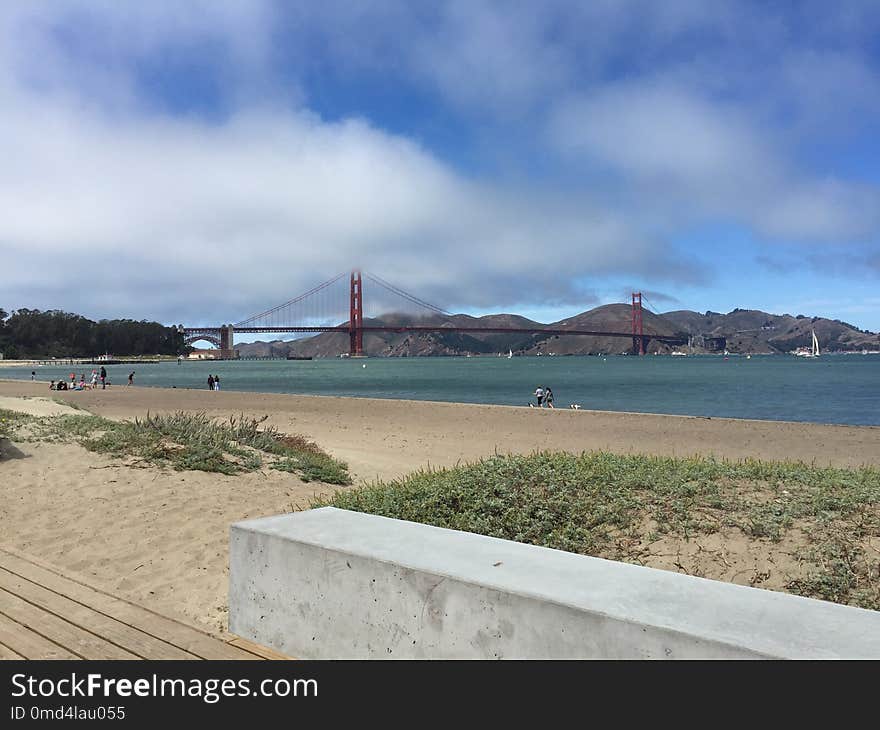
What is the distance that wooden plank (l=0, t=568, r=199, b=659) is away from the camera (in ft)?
11.1

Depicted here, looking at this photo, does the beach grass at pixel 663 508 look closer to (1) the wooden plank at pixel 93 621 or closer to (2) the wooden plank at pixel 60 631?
(1) the wooden plank at pixel 93 621

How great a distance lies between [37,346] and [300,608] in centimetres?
15792

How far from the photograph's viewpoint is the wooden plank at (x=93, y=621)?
3.40 meters

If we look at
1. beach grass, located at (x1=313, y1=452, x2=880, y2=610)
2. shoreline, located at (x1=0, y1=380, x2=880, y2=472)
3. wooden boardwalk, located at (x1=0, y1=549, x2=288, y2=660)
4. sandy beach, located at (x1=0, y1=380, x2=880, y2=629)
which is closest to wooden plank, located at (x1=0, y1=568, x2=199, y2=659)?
wooden boardwalk, located at (x1=0, y1=549, x2=288, y2=660)

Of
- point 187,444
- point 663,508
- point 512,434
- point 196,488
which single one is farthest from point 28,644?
point 512,434

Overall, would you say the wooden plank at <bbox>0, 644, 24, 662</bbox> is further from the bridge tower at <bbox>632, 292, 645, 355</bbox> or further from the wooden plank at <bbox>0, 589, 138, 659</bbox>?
the bridge tower at <bbox>632, 292, 645, 355</bbox>

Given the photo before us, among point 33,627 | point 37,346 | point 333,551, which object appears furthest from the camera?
point 37,346

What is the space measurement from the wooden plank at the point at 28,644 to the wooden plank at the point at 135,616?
0.38 meters

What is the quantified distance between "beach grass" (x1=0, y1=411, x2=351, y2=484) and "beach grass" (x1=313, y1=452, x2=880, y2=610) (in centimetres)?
461

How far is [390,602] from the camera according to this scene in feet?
10.1

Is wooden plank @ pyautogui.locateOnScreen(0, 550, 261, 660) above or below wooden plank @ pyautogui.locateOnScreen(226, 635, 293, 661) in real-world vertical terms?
above

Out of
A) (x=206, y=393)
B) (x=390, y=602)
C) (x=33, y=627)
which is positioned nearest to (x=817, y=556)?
(x=390, y=602)
